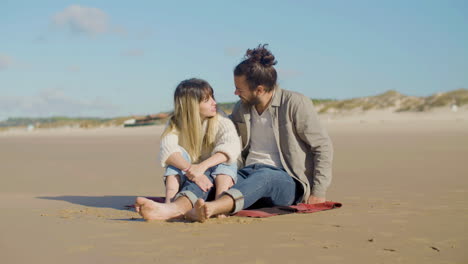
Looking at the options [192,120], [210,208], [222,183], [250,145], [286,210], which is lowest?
[286,210]

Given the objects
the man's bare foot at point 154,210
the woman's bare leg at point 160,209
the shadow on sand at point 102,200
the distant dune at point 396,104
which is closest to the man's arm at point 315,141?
the woman's bare leg at point 160,209

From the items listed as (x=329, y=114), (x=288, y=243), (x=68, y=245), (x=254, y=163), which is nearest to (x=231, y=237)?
(x=288, y=243)

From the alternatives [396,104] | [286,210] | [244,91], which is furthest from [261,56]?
[396,104]

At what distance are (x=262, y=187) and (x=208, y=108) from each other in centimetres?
76

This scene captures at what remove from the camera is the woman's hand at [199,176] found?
13.6ft

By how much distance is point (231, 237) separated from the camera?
3.28m

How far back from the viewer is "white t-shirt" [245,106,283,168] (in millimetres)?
4602

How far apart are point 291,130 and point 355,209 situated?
32.4 inches

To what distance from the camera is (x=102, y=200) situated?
5.78m

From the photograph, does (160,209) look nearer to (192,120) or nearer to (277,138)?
(192,120)

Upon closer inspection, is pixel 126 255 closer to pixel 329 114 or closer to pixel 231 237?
pixel 231 237

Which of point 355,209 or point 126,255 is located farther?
point 355,209

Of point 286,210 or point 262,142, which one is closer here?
point 286,210

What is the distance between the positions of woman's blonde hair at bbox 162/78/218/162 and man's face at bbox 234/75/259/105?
0.22 meters
